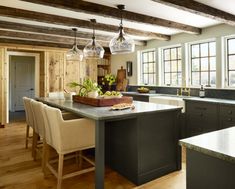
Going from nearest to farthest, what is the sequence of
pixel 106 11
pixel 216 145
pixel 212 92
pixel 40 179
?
pixel 216 145, pixel 40 179, pixel 106 11, pixel 212 92

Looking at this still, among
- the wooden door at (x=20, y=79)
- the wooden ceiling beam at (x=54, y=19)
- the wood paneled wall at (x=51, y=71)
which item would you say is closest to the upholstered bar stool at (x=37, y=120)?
the wooden ceiling beam at (x=54, y=19)

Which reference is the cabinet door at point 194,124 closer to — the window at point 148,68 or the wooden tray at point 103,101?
the wooden tray at point 103,101

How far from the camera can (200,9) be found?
3029 millimetres

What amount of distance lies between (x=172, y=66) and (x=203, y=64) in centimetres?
88

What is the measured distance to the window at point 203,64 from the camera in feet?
14.8

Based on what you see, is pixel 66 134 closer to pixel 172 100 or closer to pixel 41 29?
pixel 172 100

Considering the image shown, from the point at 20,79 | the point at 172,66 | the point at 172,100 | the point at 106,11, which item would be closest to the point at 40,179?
the point at 106,11

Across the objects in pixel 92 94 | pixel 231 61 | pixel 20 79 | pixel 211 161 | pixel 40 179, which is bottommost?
pixel 40 179

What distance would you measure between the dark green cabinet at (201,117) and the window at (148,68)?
199 cm

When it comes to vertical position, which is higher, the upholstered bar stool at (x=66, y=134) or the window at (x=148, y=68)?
the window at (x=148, y=68)

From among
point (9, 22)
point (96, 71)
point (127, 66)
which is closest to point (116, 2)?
point (9, 22)

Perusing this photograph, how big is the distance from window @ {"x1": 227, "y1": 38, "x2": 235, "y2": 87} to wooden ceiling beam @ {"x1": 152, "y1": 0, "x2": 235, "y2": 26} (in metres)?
0.68

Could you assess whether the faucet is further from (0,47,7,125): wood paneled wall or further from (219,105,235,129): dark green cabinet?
(0,47,7,125): wood paneled wall

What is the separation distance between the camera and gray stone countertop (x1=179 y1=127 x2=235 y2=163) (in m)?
1.01
